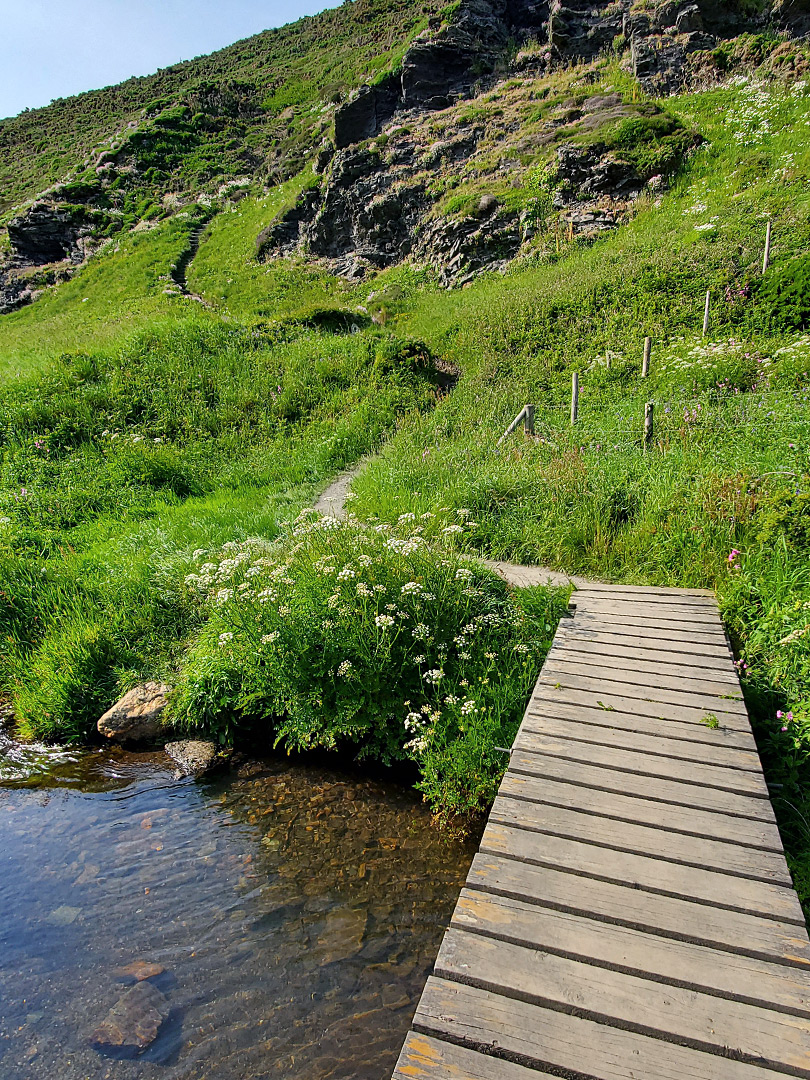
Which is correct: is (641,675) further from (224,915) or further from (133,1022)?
(133,1022)

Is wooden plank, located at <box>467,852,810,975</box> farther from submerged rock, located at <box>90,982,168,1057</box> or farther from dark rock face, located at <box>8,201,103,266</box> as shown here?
dark rock face, located at <box>8,201,103,266</box>

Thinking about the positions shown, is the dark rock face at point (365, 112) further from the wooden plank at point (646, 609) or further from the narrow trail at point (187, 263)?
the wooden plank at point (646, 609)

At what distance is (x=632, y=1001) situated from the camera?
6.49 feet

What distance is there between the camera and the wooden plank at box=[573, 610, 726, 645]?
448 cm

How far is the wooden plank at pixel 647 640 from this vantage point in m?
4.27

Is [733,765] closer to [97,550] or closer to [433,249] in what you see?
[97,550]

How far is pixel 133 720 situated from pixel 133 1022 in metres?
2.70

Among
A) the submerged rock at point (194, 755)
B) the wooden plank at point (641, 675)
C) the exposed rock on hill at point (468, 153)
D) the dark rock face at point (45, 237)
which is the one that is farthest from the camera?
the dark rock face at point (45, 237)

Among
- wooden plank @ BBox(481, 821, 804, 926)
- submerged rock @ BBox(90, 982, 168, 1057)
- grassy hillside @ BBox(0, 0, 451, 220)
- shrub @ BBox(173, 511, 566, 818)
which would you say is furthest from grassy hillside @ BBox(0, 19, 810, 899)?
grassy hillside @ BBox(0, 0, 451, 220)

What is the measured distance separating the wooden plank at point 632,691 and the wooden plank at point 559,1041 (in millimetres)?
2130

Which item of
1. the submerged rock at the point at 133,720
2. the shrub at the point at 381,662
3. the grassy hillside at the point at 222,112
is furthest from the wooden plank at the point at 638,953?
the grassy hillside at the point at 222,112

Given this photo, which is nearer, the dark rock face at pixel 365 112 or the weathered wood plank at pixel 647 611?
the weathered wood plank at pixel 647 611

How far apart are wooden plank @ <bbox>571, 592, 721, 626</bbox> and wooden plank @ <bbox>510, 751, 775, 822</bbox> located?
6.55ft

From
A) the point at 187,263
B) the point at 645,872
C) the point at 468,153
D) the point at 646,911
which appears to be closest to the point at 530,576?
the point at 645,872
